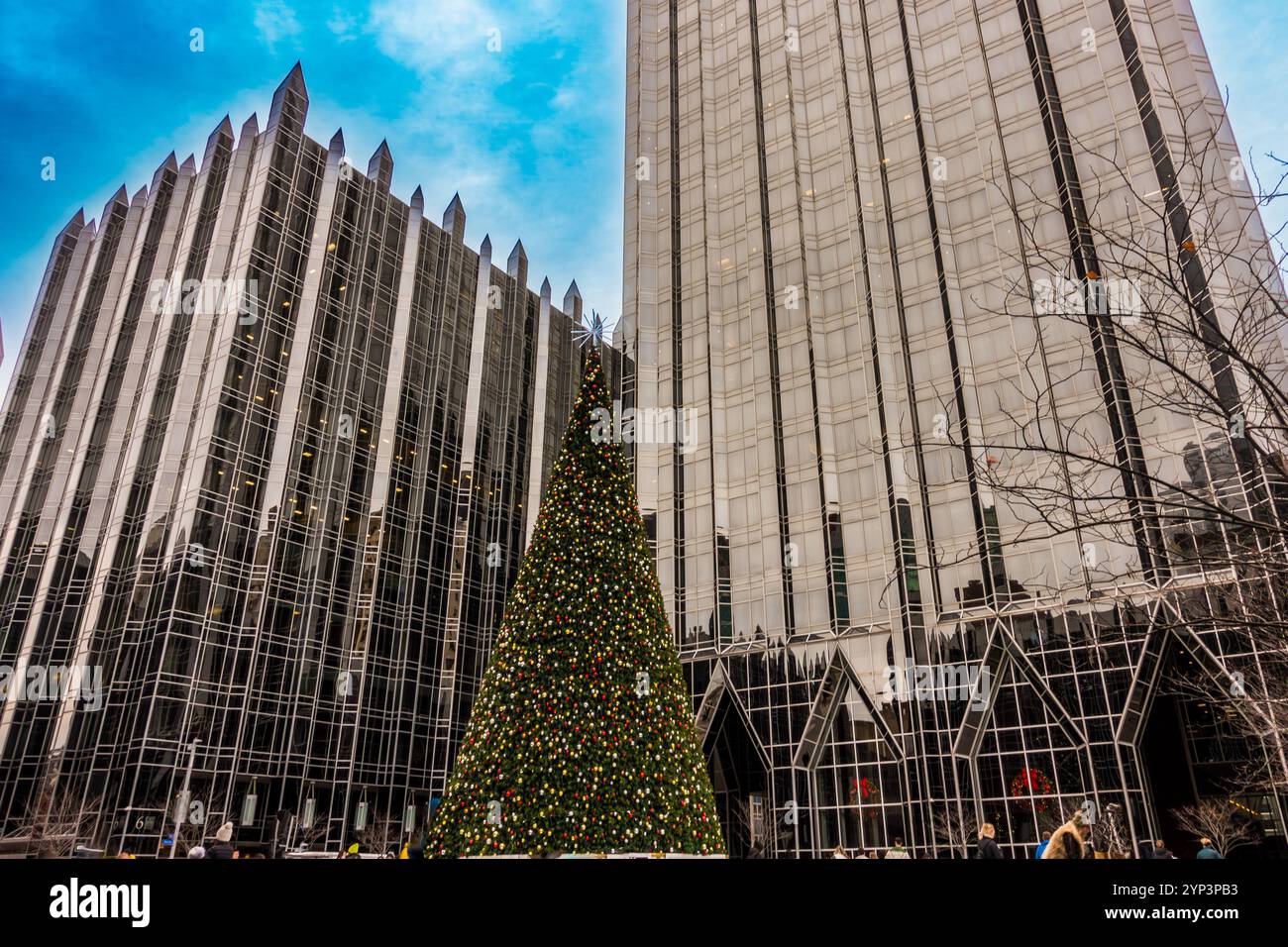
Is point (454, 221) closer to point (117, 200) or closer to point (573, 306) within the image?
point (573, 306)

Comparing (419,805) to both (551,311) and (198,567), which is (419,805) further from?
(551,311)

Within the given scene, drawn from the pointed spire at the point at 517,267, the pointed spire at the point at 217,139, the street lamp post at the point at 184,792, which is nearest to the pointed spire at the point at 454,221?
the pointed spire at the point at 517,267

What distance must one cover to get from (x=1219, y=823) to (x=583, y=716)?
2676 cm

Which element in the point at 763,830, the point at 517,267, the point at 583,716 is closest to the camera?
the point at 583,716

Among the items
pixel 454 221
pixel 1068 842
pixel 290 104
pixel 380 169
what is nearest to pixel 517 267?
pixel 454 221

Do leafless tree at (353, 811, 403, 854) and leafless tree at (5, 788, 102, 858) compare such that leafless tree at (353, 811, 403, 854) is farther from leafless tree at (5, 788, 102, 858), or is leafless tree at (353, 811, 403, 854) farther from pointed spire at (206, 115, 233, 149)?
pointed spire at (206, 115, 233, 149)

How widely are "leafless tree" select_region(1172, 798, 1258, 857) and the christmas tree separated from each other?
23.5 metres

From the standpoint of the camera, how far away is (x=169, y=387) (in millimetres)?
46312

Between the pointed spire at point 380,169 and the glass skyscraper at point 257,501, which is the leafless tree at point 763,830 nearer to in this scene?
the glass skyscraper at point 257,501

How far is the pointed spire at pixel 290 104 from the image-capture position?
49.6 metres

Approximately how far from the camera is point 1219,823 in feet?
91.4

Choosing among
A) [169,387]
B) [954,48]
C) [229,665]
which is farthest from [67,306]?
[954,48]

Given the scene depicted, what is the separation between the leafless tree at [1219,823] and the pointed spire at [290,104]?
58.5 metres
